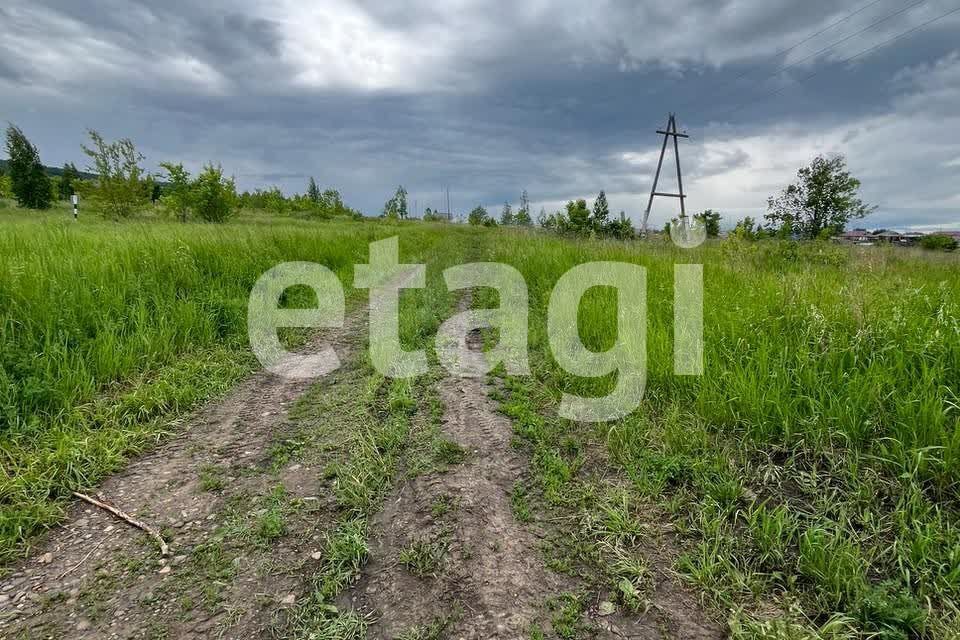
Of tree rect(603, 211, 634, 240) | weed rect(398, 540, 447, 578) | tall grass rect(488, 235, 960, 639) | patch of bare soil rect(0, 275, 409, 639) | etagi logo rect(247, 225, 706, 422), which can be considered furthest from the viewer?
tree rect(603, 211, 634, 240)

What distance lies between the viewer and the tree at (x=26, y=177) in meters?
30.7

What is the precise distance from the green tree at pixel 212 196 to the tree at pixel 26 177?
75.7 ft

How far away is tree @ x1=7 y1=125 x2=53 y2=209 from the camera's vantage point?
30.7m

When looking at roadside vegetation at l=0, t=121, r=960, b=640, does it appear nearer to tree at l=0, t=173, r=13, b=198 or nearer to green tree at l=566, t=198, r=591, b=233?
green tree at l=566, t=198, r=591, b=233

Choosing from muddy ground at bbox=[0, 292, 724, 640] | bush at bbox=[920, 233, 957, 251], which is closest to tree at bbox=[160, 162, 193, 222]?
muddy ground at bbox=[0, 292, 724, 640]

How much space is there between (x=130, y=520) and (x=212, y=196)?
73.0ft

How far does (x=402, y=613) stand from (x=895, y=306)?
440 centimetres

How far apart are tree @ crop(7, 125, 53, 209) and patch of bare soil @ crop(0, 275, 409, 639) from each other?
144 ft

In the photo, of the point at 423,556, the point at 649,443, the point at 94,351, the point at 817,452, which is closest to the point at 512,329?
the point at 649,443

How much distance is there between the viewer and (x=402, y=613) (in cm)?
167

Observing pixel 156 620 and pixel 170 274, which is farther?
pixel 170 274

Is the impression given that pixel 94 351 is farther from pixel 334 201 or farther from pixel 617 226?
pixel 334 201

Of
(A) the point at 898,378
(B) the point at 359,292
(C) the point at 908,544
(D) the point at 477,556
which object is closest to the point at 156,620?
(D) the point at 477,556

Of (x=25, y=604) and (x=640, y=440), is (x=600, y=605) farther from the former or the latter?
(x=25, y=604)
